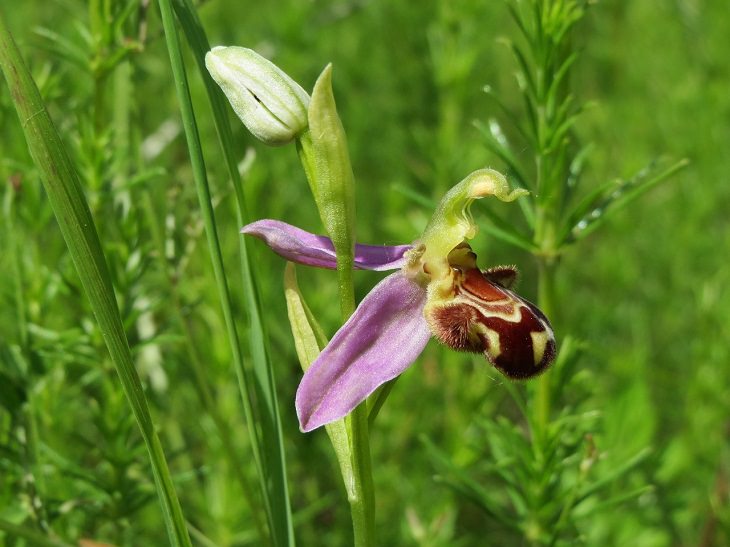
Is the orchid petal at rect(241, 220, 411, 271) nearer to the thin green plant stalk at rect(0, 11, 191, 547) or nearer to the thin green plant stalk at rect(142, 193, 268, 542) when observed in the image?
the thin green plant stalk at rect(0, 11, 191, 547)

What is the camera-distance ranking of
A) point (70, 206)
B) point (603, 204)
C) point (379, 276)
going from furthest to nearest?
point (379, 276) → point (603, 204) → point (70, 206)

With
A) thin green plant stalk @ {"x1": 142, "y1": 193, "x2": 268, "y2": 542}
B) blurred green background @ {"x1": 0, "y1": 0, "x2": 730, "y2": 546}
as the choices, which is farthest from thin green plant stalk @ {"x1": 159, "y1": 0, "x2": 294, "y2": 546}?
blurred green background @ {"x1": 0, "y1": 0, "x2": 730, "y2": 546}

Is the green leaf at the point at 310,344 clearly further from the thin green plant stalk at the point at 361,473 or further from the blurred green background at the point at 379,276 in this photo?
the blurred green background at the point at 379,276

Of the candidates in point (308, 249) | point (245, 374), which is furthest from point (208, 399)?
point (308, 249)

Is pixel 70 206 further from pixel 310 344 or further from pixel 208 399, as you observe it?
pixel 208 399

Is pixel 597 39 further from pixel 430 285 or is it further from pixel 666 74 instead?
pixel 430 285

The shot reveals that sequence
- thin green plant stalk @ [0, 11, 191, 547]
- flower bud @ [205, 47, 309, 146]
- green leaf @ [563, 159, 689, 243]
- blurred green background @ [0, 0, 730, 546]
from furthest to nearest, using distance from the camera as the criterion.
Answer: blurred green background @ [0, 0, 730, 546]
green leaf @ [563, 159, 689, 243]
flower bud @ [205, 47, 309, 146]
thin green plant stalk @ [0, 11, 191, 547]
